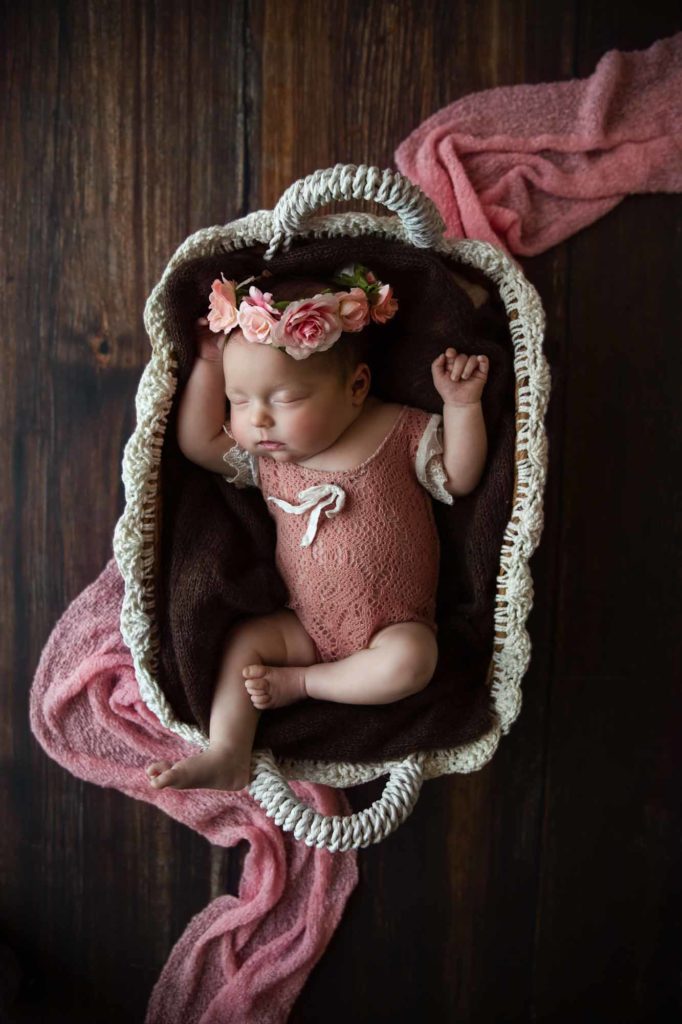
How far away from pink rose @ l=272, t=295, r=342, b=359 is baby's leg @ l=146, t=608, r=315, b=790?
36 centimetres

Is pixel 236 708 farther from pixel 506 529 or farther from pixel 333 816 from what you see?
pixel 506 529

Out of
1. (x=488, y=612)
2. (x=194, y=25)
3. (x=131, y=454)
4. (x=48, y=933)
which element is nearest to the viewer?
(x=131, y=454)

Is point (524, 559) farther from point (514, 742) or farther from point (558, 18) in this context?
point (558, 18)

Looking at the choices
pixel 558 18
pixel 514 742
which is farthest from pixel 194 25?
pixel 514 742

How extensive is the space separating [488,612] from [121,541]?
466mm

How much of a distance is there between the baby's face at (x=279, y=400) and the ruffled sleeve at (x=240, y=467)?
0.03 m

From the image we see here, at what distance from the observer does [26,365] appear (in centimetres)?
115

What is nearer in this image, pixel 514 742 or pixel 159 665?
pixel 159 665

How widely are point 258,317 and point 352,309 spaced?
0.36ft

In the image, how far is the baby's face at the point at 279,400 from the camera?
35.2 inches

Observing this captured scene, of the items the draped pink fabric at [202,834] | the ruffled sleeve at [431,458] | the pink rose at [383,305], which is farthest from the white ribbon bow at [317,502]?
the draped pink fabric at [202,834]

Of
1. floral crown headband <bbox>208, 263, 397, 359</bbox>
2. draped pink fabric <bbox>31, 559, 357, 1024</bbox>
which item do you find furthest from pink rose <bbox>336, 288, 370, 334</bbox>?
draped pink fabric <bbox>31, 559, 357, 1024</bbox>

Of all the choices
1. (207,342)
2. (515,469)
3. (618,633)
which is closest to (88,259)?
(207,342)

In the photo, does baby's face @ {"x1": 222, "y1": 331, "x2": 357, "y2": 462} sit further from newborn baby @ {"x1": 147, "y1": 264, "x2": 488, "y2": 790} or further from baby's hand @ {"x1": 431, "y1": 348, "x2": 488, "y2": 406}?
baby's hand @ {"x1": 431, "y1": 348, "x2": 488, "y2": 406}
